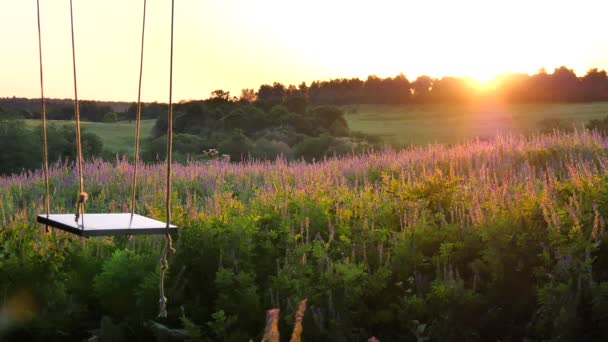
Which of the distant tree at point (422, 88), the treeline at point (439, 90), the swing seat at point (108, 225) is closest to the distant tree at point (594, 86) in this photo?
the treeline at point (439, 90)

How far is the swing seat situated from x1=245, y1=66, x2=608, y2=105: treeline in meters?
36.6

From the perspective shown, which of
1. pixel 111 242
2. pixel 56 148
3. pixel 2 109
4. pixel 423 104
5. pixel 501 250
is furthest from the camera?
pixel 423 104

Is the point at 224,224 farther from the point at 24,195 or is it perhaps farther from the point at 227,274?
the point at 24,195

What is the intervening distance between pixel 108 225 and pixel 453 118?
54.5 metres

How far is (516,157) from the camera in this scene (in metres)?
11.5

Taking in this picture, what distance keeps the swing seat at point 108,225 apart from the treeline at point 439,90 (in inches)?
1440

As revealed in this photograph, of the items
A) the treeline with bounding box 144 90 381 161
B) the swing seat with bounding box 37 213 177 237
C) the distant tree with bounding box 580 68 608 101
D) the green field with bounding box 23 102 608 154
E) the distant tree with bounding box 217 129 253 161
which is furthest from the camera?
the distant tree with bounding box 580 68 608 101

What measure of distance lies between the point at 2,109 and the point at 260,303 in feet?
90.7

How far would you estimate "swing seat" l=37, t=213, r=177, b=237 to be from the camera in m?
3.59

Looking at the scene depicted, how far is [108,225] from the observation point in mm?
3814

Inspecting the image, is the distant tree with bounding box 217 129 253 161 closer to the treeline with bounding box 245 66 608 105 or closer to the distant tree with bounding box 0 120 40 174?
the distant tree with bounding box 0 120 40 174

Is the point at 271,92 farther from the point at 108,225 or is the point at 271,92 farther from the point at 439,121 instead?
the point at 108,225

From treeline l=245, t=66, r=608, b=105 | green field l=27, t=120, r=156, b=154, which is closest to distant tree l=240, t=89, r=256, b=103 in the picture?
treeline l=245, t=66, r=608, b=105

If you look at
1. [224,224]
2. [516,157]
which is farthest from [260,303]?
[516,157]
